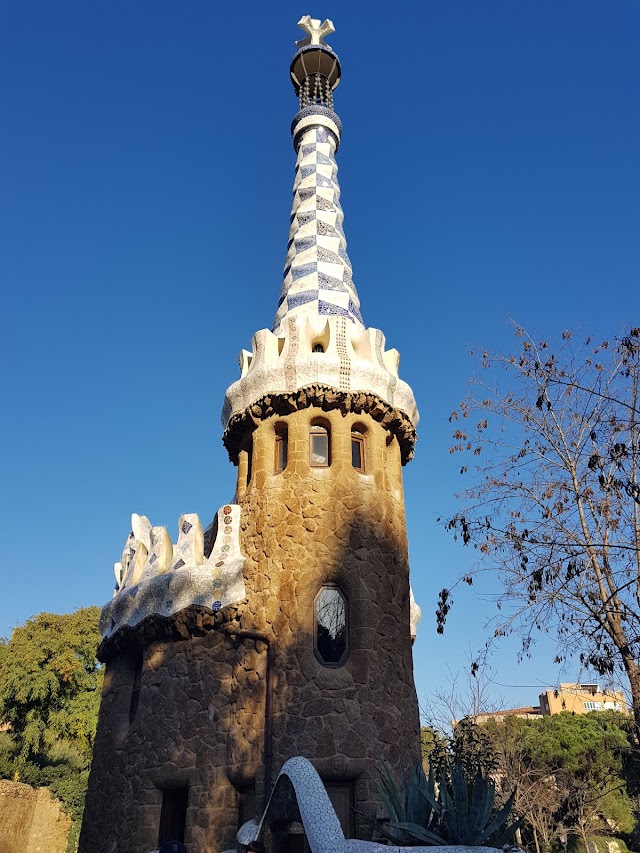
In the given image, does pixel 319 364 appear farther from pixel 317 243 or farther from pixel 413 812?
pixel 413 812

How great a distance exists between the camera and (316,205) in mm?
12336

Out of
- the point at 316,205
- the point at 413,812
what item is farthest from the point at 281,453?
the point at 413,812

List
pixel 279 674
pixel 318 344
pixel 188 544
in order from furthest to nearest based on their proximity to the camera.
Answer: pixel 318 344 < pixel 188 544 < pixel 279 674

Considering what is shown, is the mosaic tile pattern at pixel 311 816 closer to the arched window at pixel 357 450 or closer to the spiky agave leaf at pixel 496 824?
the spiky agave leaf at pixel 496 824

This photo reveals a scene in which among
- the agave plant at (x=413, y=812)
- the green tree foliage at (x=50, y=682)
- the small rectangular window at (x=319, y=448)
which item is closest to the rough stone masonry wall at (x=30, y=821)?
the green tree foliage at (x=50, y=682)

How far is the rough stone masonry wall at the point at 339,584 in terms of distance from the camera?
7734 millimetres

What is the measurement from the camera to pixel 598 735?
2438 cm

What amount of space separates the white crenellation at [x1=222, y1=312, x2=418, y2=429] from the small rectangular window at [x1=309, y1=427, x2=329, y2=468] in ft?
2.09

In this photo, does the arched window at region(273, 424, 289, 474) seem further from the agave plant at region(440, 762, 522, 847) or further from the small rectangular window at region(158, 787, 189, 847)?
the agave plant at region(440, 762, 522, 847)

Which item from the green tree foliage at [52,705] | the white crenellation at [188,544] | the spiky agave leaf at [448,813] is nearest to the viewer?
the spiky agave leaf at [448,813]

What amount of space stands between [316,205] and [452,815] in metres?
10.0

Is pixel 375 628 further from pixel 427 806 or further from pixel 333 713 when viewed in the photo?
pixel 427 806

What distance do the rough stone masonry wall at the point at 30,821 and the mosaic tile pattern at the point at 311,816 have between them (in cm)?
1503

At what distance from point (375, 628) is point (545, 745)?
1897 cm
